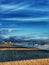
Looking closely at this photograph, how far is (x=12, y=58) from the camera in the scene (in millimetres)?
2949

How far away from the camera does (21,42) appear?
297cm

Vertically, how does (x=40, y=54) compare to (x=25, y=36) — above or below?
below

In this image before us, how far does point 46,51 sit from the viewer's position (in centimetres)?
305

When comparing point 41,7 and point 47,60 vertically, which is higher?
point 41,7

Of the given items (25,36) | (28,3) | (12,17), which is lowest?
Result: (25,36)

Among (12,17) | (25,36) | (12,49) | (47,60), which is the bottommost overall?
(47,60)

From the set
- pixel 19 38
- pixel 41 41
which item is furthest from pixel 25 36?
pixel 41 41

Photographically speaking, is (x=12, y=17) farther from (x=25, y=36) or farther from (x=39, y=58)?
(x=39, y=58)

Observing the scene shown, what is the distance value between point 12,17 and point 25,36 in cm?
38

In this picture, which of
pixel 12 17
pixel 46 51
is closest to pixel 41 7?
pixel 12 17

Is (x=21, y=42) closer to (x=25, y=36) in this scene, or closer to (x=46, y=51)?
(x=25, y=36)

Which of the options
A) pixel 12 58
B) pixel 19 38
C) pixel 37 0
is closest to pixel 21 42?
pixel 19 38

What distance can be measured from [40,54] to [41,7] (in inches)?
31.3

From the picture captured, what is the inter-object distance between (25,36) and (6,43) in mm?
331
